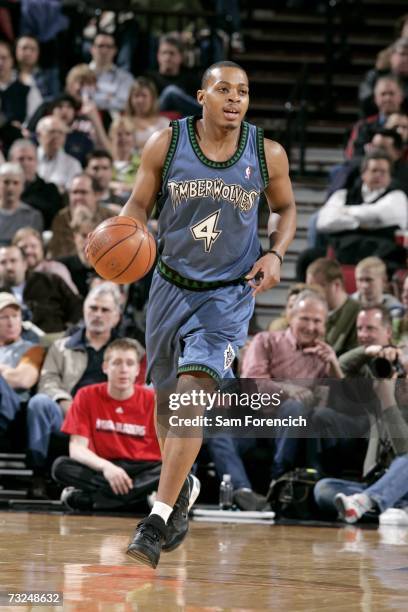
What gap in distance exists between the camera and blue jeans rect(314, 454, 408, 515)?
23.5 ft

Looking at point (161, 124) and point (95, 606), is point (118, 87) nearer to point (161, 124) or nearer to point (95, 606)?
point (161, 124)

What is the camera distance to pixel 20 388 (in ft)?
27.1

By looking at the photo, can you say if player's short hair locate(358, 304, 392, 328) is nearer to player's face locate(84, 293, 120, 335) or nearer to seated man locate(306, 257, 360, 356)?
seated man locate(306, 257, 360, 356)

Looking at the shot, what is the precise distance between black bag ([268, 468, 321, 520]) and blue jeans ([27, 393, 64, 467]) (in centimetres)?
147

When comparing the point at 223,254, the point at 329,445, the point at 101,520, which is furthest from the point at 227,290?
the point at 329,445

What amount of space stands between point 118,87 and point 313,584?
8978 mm

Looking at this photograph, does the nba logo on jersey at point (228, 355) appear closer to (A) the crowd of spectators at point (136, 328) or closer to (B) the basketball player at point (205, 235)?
(B) the basketball player at point (205, 235)

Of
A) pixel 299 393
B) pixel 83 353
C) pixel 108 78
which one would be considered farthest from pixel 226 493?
pixel 108 78

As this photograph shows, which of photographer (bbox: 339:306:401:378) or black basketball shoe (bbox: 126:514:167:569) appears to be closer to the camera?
black basketball shoe (bbox: 126:514:167:569)

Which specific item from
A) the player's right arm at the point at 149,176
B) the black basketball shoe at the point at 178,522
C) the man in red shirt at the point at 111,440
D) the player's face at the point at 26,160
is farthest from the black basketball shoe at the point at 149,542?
the player's face at the point at 26,160

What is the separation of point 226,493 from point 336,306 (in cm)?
182

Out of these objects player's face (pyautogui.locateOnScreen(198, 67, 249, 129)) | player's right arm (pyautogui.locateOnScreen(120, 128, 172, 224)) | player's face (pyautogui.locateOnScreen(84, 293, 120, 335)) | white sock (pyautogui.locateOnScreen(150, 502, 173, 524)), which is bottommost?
white sock (pyautogui.locateOnScreen(150, 502, 173, 524))

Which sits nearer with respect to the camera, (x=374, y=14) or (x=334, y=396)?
(x=334, y=396)

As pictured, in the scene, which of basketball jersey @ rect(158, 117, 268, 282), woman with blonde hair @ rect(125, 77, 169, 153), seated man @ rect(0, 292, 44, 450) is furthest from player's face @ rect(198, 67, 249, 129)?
woman with blonde hair @ rect(125, 77, 169, 153)
